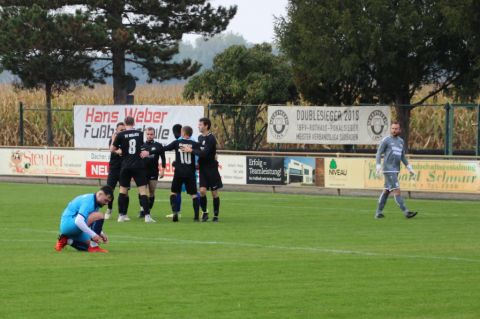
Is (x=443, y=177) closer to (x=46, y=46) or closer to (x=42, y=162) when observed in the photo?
(x=42, y=162)

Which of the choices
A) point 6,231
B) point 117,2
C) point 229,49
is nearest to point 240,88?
point 229,49

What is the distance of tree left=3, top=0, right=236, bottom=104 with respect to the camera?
4506 centimetres

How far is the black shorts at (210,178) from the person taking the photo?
21.7m

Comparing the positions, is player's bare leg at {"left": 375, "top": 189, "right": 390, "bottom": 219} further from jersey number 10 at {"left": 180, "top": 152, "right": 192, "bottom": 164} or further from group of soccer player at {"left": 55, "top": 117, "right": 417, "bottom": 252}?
jersey number 10 at {"left": 180, "top": 152, "right": 192, "bottom": 164}

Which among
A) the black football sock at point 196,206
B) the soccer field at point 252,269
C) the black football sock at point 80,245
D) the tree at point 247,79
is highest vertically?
the tree at point 247,79

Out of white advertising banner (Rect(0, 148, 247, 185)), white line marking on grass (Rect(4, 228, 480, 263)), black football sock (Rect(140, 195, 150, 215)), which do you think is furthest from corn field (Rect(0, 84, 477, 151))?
white line marking on grass (Rect(4, 228, 480, 263))

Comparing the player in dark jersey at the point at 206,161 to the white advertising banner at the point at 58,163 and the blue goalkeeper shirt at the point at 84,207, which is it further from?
the white advertising banner at the point at 58,163

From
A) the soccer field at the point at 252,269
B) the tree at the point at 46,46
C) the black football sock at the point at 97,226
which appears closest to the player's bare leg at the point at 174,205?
the soccer field at the point at 252,269

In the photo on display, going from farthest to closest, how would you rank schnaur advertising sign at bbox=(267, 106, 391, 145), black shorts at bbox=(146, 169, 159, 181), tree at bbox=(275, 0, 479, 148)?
schnaur advertising sign at bbox=(267, 106, 391, 145) → tree at bbox=(275, 0, 479, 148) → black shorts at bbox=(146, 169, 159, 181)

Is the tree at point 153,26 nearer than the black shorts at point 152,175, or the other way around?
the black shorts at point 152,175

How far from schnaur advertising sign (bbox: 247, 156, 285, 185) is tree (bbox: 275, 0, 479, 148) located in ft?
14.7

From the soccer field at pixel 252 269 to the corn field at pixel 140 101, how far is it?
1607 cm

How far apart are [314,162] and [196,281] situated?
19810 mm

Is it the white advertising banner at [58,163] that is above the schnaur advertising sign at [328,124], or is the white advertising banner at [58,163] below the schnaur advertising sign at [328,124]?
below
